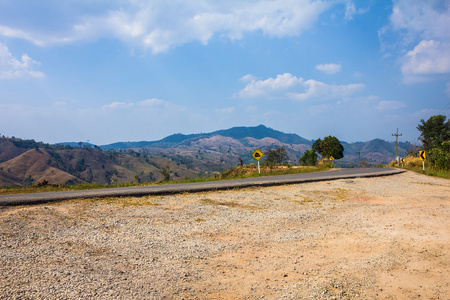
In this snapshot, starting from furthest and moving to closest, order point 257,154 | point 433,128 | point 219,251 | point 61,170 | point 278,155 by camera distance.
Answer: point 61,170 < point 278,155 < point 433,128 < point 257,154 < point 219,251

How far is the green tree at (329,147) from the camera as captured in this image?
3231 inches

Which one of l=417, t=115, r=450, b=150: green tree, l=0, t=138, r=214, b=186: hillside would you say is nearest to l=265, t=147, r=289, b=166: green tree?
l=417, t=115, r=450, b=150: green tree

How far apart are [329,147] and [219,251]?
272 ft

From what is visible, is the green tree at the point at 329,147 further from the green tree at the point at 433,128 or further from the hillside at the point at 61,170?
the hillside at the point at 61,170

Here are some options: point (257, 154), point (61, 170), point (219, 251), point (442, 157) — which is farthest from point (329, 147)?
point (61, 170)

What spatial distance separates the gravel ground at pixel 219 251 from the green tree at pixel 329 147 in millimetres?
75161

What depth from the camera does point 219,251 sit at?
243 inches

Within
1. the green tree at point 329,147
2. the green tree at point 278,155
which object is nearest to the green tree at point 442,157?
the green tree at point 278,155

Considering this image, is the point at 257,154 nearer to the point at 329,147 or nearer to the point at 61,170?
the point at 329,147

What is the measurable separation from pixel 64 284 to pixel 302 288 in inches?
144

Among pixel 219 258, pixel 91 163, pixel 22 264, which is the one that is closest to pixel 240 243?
pixel 219 258

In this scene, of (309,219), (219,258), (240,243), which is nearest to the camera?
(219,258)

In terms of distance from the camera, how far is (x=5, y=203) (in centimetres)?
963

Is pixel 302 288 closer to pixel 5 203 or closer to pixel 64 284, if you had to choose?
pixel 64 284
